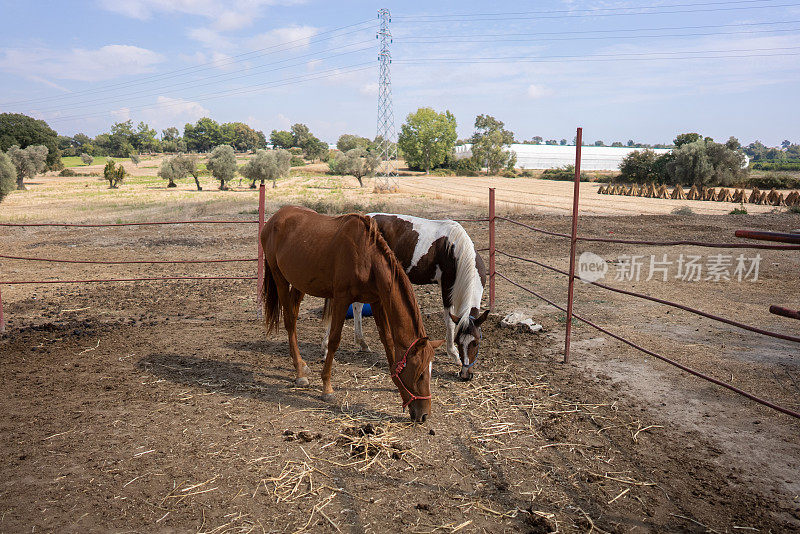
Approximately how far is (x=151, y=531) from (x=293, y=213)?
343cm

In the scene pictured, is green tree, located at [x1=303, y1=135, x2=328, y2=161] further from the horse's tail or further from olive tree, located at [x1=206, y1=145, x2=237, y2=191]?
the horse's tail

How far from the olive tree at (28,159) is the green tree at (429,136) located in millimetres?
47283

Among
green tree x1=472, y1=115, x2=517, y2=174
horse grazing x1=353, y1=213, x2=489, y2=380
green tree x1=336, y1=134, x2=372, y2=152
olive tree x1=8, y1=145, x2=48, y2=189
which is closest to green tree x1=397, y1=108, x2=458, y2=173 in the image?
green tree x1=472, y1=115, x2=517, y2=174

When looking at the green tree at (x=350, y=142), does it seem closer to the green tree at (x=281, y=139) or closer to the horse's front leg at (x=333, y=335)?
the green tree at (x=281, y=139)

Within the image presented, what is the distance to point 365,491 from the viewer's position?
3.31 metres

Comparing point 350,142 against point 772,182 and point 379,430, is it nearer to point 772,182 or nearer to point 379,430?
point 772,182

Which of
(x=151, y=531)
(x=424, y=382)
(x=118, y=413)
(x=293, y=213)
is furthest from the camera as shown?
(x=293, y=213)

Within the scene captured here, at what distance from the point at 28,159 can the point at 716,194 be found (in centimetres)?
5638

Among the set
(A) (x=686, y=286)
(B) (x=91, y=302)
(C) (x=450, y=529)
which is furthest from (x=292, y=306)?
(A) (x=686, y=286)

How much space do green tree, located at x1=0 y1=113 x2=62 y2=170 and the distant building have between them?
183ft

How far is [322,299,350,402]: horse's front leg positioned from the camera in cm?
454

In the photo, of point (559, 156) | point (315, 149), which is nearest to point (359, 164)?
point (559, 156)

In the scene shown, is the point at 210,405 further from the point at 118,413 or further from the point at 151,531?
the point at 151,531

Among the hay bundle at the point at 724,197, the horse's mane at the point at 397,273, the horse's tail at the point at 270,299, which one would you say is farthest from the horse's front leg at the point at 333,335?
the hay bundle at the point at 724,197
